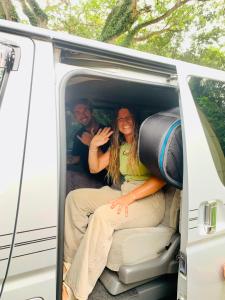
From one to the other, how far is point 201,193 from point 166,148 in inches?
12.7

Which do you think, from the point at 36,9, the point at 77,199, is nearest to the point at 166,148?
the point at 77,199

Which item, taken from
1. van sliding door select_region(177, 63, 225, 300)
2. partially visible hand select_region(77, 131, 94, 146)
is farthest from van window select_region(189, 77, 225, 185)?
partially visible hand select_region(77, 131, 94, 146)

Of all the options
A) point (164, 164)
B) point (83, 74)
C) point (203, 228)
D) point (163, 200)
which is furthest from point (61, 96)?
point (163, 200)

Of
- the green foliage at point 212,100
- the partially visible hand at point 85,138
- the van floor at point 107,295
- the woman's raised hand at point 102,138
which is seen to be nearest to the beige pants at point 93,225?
the van floor at point 107,295

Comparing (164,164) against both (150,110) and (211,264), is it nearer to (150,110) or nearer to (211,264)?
(211,264)

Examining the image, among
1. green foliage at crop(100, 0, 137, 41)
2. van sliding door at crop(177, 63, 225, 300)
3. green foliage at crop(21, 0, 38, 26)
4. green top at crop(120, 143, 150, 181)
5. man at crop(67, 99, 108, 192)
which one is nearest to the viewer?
van sliding door at crop(177, 63, 225, 300)

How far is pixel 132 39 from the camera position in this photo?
38.6 feet

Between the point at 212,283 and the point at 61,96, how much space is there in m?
1.44

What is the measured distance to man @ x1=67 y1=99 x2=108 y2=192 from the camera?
338cm

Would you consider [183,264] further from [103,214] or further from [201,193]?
[103,214]

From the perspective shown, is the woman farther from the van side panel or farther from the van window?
the van side panel

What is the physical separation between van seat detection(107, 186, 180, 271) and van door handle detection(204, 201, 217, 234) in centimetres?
40

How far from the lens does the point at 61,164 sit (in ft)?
4.10

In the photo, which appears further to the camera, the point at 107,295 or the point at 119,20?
the point at 119,20
